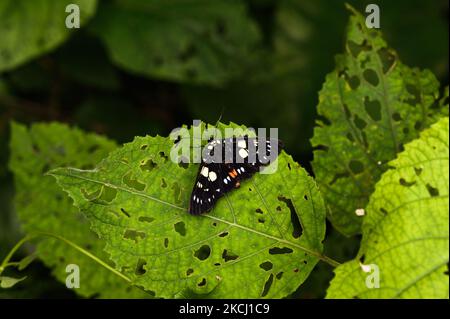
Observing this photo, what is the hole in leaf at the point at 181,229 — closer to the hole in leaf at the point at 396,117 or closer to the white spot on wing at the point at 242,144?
the white spot on wing at the point at 242,144

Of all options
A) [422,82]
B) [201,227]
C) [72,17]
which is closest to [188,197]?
[201,227]

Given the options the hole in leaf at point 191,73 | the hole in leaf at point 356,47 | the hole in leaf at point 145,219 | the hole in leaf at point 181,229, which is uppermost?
the hole in leaf at point 191,73

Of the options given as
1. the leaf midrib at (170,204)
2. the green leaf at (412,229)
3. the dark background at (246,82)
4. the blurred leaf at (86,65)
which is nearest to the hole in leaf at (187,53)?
the dark background at (246,82)

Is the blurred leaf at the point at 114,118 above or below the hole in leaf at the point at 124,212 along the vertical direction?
above

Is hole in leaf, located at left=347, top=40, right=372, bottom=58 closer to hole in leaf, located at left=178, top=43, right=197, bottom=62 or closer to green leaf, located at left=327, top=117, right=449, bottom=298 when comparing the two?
green leaf, located at left=327, top=117, right=449, bottom=298

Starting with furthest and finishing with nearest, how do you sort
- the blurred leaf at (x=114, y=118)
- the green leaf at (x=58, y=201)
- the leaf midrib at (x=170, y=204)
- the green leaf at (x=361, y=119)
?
the blurred leaf at (x=114, y=118) < the green leaf at (x=58, y=201) < the green leaf at (x=361, y=119) < the leaf midrib at (x=170, y=204)

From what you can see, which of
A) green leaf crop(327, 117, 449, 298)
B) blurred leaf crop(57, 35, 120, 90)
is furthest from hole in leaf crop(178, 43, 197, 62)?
green leaf crop(327, 117, 449, 298)
